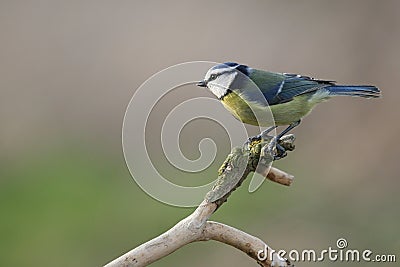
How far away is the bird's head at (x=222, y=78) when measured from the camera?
4.44 ft

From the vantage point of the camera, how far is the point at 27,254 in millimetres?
3301

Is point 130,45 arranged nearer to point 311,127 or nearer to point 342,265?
point 311,127

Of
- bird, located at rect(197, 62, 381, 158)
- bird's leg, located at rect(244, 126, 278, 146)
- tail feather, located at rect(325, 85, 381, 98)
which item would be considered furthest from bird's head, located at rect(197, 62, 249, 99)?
tail feather, located at rect(325, 85, 381, 98)

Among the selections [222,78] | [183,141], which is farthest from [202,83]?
[183,141]

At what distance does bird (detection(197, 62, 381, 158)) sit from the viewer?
1.39 meters

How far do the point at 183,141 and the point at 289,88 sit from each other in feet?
7.32

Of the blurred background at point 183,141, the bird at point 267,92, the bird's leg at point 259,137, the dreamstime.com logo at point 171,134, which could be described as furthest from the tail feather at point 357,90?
the blurred background at point 183,141

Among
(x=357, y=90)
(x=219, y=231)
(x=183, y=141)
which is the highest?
(x=357, y=90)

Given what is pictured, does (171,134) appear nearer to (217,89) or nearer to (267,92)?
(217,89)

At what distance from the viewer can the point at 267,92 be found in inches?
62.1

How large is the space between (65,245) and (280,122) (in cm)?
202

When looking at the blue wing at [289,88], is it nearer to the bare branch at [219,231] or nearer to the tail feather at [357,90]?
the tail feather at [357,90]

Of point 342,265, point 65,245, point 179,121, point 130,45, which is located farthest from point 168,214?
point 179,121

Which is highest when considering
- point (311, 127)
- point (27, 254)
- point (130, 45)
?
point (130, 45)
